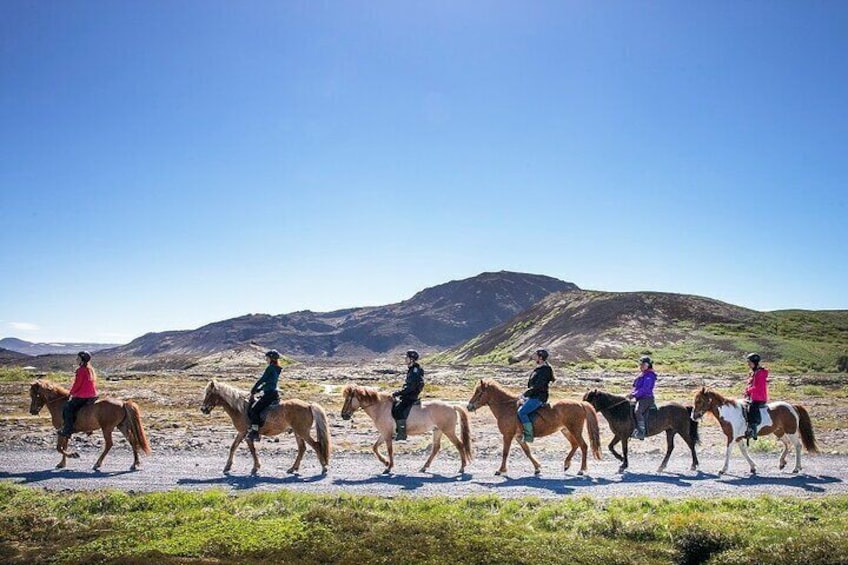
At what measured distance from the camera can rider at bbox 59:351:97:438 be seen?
627 inches

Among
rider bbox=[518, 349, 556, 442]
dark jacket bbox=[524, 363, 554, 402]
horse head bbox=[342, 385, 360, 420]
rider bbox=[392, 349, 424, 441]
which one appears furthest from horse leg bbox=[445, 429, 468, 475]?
horse head bbox=[342, 385, 360, 420]

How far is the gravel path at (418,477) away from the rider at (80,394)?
4.12 ft

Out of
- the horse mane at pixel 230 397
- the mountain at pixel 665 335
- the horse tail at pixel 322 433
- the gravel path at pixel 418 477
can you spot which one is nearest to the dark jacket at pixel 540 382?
the gravel path at pixel 418 477

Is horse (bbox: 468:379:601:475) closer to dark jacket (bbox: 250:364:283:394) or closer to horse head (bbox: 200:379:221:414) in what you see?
dark jacket (bbox: 250:364:283:394)

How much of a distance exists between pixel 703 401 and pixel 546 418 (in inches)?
192

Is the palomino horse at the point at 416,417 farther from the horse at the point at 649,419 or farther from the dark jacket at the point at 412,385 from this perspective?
the horse at the point at 649,419

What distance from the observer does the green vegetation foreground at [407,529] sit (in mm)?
8734

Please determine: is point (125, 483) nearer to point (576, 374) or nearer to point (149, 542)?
point (149, 542)

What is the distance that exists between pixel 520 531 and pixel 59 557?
24.1 feet

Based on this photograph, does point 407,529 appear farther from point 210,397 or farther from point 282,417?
point 210,397

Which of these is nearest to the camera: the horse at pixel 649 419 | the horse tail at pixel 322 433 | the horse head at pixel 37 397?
the horse tail at pixel 322 433

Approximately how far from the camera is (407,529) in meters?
9.74

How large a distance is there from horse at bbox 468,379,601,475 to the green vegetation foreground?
446 cm

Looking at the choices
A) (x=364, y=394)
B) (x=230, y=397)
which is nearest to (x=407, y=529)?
(x=364, y=394)
